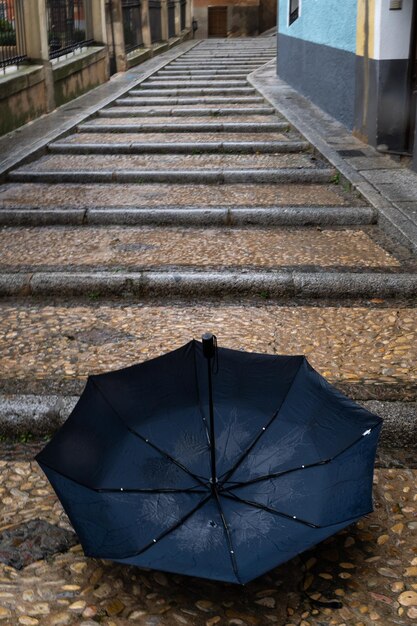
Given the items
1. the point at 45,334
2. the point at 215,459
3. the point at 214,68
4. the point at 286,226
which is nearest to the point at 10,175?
the point at 286,226

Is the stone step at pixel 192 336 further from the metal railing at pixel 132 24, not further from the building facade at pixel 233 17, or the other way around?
the building facade at pixel 233 17

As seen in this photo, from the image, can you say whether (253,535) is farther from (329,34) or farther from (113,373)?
(329,34)

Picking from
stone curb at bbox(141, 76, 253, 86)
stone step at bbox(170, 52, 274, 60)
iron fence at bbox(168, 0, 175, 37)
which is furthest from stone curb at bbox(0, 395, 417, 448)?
iron fence at bbox(168, 0, 175, 37)

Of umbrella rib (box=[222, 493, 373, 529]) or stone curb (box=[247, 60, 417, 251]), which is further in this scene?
stone curb (box=[247, 60, 417, 251])

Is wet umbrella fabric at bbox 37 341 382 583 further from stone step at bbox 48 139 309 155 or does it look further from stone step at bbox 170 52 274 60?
stone step at bbox 170 52 274 60

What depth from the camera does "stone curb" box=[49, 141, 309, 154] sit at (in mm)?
8859

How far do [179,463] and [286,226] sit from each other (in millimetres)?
3956

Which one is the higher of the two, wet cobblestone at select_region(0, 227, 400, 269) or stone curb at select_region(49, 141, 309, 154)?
stone curb at select_region(49, 141, 309, 154)

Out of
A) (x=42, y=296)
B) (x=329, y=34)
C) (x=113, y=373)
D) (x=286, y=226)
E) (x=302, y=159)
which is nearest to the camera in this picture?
(x=113, y=373)

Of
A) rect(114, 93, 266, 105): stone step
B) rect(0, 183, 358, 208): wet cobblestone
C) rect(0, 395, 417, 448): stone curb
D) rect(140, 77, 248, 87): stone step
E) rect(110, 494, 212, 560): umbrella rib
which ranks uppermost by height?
rect(140, 77, 248, 87): stone step

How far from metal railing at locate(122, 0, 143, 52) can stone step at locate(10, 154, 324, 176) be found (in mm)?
9754

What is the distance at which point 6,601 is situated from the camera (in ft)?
7.52

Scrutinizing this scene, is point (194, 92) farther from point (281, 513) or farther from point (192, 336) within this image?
point (281, 513)

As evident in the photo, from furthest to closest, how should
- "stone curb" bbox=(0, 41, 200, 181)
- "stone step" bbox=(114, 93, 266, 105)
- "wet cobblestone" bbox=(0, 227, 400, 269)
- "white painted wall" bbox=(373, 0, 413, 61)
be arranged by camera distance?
"stone step" bbox=(114, 93, 266, 105) → "stone curb" bbox=(0, 41, 200, 181) → "white painted wall" bbox=(373, 0, 413, 61) → "wet cobblestone" bbox=(0, 227, 400, 269)
